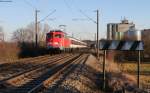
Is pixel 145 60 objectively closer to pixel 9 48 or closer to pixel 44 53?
pixel 44 53

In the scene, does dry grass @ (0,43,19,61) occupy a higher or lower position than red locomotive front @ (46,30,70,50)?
lower

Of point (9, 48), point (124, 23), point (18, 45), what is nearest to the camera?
point (9, 48)

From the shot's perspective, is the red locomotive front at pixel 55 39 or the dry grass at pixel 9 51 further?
the red locomotive front at pixel 55 39

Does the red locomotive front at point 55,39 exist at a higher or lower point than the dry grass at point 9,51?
higher

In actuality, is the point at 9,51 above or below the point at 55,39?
below

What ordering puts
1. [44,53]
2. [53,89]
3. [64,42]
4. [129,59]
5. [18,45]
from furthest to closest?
1. [129,59]
2. [44,53]
3. [64,42]
4. [18,45]
5. [53,89]

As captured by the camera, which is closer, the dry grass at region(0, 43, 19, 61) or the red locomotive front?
the dry grass at region(0, 43, 19, 61)

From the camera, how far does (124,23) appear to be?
549 ft

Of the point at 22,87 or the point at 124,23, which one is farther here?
the point at 124,23

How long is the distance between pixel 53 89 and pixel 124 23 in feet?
501

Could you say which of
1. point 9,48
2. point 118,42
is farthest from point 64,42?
point 118,42

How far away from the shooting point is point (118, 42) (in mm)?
20891

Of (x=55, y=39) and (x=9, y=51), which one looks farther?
(x=55, y=39)

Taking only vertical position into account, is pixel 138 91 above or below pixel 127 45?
below
